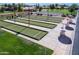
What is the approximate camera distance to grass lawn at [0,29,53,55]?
2291 mm

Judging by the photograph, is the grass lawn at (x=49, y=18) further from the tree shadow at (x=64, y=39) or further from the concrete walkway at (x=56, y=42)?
the tree shadow at (x=64, y=39)

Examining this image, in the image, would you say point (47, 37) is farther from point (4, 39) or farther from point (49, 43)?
point (4, 39)

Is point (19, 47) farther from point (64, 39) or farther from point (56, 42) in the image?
point (64, 39)

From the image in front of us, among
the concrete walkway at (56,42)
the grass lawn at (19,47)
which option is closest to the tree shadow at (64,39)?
the concrete walkway at (56,42)

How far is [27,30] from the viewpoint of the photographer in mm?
2328

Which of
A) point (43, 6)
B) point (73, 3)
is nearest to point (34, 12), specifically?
point (43, 6)

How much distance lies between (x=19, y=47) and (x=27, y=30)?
0.75 ft

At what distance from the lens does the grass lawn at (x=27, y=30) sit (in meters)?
2.30

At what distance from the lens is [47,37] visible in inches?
90.0

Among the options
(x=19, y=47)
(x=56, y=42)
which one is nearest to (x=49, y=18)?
(x=56, y=42)

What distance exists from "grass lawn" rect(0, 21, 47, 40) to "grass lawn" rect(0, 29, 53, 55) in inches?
3.6

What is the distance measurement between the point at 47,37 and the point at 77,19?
0.42 metres

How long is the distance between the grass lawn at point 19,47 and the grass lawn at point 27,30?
9cm
